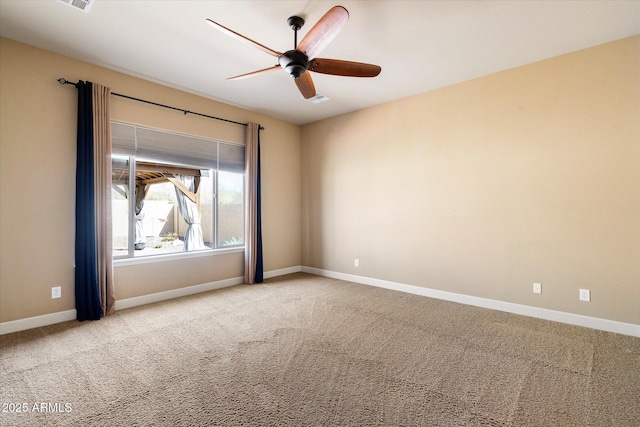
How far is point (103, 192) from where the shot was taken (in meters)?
3.49

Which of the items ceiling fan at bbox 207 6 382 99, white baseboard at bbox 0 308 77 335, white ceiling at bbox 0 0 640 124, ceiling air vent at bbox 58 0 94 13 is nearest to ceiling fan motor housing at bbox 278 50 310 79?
ceiling fan at bbox 207 6 382 99

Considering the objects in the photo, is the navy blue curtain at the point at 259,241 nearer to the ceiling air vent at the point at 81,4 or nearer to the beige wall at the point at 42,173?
the beige wall at the point at 42,173

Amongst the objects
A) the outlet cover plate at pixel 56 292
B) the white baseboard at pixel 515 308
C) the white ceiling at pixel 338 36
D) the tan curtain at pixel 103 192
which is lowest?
the white baseboard at pixel 515 308

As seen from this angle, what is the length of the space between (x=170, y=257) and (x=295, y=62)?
3187 mm

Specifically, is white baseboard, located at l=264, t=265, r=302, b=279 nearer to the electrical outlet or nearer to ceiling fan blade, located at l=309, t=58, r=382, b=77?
ceiling fan blade, located at l=309, t=58, r=382, b=77

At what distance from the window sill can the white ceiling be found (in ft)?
7.81

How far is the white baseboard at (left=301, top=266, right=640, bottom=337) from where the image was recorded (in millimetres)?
3014

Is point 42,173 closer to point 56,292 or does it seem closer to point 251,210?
point 56,292

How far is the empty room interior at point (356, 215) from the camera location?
210 cm

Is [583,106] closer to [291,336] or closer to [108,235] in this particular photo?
[291,336]

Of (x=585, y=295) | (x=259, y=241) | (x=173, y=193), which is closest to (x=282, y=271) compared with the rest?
(x=259, y=241)

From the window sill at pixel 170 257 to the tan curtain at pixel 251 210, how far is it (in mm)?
216

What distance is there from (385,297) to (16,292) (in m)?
4.24

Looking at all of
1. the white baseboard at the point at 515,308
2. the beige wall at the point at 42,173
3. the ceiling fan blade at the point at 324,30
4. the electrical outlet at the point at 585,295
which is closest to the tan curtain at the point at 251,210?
the beige wall at the point at 42,173
